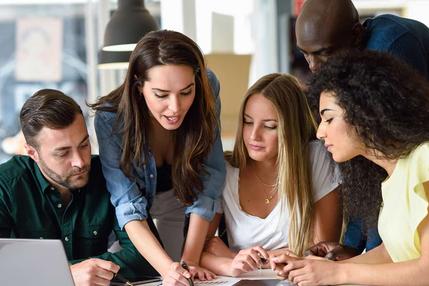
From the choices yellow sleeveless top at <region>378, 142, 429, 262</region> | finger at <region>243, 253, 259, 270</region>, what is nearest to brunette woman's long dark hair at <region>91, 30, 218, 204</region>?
finger at <region>243, 253, 259, 270</region>

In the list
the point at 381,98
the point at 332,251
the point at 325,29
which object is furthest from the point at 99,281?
the point at 325,29

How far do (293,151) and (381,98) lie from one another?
52cm

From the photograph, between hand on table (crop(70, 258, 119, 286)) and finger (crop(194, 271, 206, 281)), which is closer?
hand on table (crop(70, 258, 119, 286))

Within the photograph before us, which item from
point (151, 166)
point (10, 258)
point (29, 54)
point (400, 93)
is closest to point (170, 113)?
point (151, 166)

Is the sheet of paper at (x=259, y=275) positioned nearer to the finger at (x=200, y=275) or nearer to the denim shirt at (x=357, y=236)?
the finger at (x=200, y=275)

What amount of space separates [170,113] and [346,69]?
43 centimetres

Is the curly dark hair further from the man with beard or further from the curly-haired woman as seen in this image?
the man with beard

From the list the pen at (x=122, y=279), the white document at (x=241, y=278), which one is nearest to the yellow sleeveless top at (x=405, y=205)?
the white document at (x=241, y=278)

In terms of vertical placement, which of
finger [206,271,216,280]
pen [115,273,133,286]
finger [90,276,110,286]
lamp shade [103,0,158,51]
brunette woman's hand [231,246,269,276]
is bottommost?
finger [206,271,216,280]

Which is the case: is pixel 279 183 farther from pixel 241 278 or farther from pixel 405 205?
pixel 405 205

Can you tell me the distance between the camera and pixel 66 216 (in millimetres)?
1917

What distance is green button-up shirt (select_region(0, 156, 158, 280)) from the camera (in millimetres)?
1870

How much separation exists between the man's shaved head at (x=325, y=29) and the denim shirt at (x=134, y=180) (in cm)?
33

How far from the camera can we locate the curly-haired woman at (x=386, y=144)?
60.6 inches
